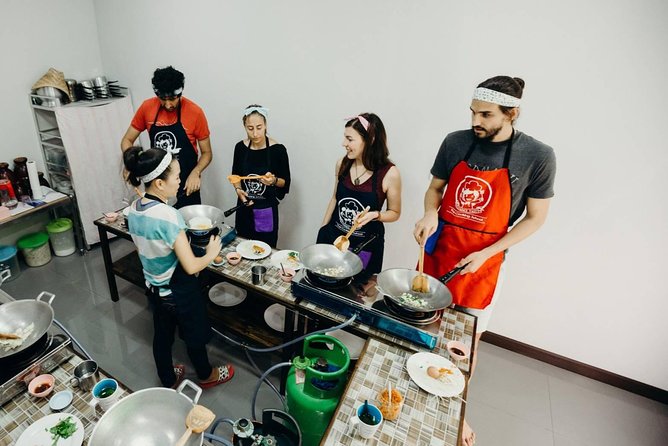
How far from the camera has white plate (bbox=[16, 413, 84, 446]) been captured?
1368 mm

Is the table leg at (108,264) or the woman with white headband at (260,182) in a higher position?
the woman with white headband at (260,182)

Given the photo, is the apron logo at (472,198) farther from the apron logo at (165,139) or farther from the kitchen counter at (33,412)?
the apron logo at (165,139)

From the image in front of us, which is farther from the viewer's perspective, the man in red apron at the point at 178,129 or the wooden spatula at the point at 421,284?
the man in red apron at the point at 178,129

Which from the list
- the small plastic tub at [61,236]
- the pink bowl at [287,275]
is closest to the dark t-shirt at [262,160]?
the pink bowl at [287,275]

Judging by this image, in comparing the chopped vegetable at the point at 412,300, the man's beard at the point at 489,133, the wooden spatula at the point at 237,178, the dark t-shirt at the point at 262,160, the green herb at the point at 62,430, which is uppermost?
the man's beard at the point at 489,133

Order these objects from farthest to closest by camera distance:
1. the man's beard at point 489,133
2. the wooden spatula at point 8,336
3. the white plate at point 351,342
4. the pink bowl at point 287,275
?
1. the pink bowl at point 287,275
2. the white plate at point 351,342
3. the man's beard at point 489,133
4. the wooden spatula at point 8,336

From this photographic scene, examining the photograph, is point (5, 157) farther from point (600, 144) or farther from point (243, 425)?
point (600, 144)

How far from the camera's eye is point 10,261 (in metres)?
3.62

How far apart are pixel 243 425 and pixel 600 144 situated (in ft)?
8.87

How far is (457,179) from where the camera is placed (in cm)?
213

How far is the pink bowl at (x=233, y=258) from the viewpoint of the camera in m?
2.49

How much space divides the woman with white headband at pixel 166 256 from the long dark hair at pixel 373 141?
1.11m

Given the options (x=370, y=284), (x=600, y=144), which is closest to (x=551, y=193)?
(x=600, y=144)

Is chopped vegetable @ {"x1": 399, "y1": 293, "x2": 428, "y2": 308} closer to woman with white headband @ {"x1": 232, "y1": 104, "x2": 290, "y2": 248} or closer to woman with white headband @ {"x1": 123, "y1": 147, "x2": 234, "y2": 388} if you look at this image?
woman with white headband @ {"x1": 123, "y1": 147, "x2": 234, "y2": 388}
